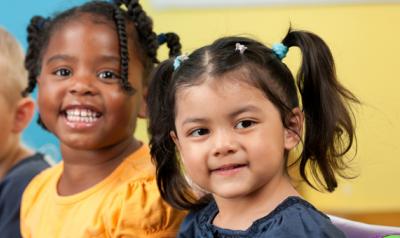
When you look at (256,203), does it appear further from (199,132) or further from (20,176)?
(20,176)

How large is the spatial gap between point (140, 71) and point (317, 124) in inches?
16.4

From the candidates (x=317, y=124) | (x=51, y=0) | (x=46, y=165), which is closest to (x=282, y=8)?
Result: (x=51, y=0)

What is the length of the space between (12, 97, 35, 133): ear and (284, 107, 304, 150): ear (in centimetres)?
88

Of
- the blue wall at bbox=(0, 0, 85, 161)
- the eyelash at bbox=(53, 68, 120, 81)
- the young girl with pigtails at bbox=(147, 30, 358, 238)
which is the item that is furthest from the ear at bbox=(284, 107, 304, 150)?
the blue wall at bbox=(0, 0, 85, 161)

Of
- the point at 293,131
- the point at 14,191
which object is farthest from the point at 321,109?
the point at 14,191

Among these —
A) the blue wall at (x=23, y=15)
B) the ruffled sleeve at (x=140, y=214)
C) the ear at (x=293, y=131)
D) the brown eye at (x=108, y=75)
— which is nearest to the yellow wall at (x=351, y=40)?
the blue wall at (x=23, y=15)

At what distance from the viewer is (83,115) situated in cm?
143

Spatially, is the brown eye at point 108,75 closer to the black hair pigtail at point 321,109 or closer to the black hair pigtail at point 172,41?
the black hair pigtail at point 172,41

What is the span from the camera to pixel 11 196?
5.44 feet

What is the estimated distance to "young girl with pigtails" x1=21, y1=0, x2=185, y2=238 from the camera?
54.1 inches

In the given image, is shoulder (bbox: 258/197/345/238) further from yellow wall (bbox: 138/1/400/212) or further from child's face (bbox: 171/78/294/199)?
yellow wall (bbox: 138/1/400/212)

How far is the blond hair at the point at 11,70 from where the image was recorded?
1.80m

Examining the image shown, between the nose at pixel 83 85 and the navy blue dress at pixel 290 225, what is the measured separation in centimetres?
37

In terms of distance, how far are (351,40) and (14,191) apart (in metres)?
1.06
